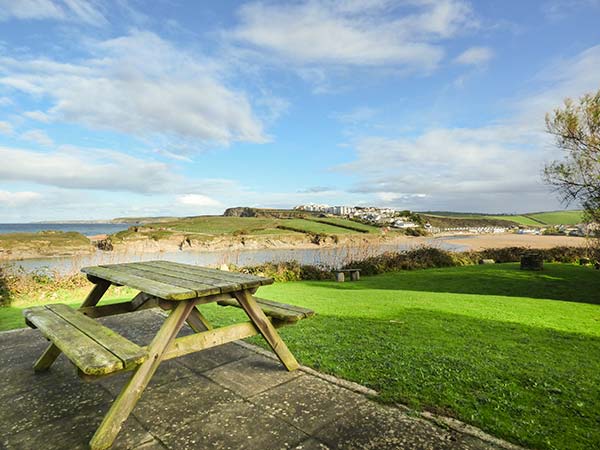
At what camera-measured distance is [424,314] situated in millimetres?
6543

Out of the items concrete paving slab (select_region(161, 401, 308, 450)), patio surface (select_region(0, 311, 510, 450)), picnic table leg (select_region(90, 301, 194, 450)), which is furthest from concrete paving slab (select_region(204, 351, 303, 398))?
picnic table leg (select_region(90, 301, 194, 450))

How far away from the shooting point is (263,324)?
3.20m

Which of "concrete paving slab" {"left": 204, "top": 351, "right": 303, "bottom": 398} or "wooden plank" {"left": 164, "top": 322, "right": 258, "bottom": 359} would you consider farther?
"concrete paving slab" {"left": 204, "top": 351, "right": 303, "bottom": 398}

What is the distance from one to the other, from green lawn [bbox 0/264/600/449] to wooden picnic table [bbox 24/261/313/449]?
0.90m

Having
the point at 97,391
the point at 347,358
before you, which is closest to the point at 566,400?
the point at 347,358

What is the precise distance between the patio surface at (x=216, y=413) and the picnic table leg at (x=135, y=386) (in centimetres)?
12

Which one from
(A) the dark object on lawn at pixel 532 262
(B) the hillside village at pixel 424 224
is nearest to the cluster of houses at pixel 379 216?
(B) the hillside village at pixel 424 224

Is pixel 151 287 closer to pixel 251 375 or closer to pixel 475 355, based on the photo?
pixel 251 375

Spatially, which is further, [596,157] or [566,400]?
[596,157]

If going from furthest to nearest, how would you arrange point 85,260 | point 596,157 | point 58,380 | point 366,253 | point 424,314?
1. point 366,253
2. point 85,260
3. point 596,157
4. point 424,314
5. point 58,380

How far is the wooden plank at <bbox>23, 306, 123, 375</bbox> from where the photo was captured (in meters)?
2.02

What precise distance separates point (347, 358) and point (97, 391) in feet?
8.17

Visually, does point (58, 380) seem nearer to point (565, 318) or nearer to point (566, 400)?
point (566, 400)

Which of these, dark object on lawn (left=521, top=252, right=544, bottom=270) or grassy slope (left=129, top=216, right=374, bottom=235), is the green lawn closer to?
dark object on lawn (left=521, top=252, right=544, bottom=270)
